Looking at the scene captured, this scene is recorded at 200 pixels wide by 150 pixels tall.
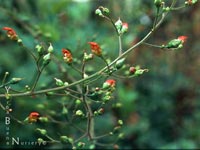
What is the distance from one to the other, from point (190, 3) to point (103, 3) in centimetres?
221

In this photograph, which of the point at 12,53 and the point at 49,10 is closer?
the point at 49,10

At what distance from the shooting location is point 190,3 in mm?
1615

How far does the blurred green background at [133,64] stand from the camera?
2.74 metres

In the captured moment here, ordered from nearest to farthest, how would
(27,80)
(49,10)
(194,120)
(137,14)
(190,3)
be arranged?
1. (190,3)
2. (27,80)
3. (49,10)
4. (137,14)
5. (194,120)

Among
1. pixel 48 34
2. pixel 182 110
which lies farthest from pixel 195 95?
pixel 48 34

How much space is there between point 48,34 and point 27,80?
17.6 inches

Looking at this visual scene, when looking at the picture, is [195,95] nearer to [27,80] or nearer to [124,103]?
[124,103]

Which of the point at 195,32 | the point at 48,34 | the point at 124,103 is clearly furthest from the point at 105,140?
the point at 195,32

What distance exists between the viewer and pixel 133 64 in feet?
12.0

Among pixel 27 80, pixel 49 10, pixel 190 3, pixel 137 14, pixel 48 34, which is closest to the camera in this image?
pixel 190 3

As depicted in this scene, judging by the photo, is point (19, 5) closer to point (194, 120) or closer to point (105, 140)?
point (105, 140)

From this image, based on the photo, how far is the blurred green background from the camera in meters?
2.74

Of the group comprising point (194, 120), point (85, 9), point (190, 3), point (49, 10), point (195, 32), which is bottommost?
point (190, 3)

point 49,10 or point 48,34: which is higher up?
point 49,10
